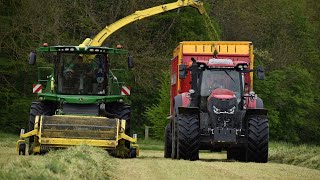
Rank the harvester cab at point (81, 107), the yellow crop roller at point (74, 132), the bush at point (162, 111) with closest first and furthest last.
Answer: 1. the yellow crop roller at point (74, 132)
2. the harvester cab at point (81, 107)
3. the bush at point (162, 111)

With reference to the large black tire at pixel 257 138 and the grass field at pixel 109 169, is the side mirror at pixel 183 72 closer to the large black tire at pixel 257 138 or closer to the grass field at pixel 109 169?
the large black tire at pixel 257 138

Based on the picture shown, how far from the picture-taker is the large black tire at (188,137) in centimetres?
2127

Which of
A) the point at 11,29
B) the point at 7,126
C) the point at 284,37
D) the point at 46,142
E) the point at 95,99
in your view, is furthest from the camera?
the point at 284,37

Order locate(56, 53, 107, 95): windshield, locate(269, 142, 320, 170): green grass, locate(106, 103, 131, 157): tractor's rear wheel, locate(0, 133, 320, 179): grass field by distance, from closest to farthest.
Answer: locate(0, 133, 320, 179): grass field < locate(269, 142, 320, 170): green grass < locate(106, 103, 131, 157): tractor's rear wheel < locate(56, 53, 107, 95): windshield

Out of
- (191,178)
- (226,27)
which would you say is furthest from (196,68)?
(226,27)

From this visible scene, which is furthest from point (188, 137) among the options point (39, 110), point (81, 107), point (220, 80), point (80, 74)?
point (39, 110)

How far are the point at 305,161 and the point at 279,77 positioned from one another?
42653 millimetres

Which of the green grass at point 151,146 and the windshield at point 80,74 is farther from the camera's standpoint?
the green grass at point 151,146

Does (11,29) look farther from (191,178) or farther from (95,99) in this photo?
(191,178)

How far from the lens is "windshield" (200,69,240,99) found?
73.8ft

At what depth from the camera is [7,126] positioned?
1783 inches

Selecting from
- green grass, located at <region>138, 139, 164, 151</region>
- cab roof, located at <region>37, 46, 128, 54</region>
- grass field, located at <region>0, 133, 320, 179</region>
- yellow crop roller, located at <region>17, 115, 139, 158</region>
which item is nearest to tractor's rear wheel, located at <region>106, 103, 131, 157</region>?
cab roof, located at <region>37, 46, 128, 54</region>

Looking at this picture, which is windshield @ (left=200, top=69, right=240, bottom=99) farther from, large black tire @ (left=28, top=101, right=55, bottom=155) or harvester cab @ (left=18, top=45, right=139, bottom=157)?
large black tire @ (left=28, top=101, right=55, bottom=155)

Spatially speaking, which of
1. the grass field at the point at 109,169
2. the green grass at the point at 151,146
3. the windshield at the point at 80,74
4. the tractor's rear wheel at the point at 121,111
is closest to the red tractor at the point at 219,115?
the tractor's rear wheel at the point at 121,111
